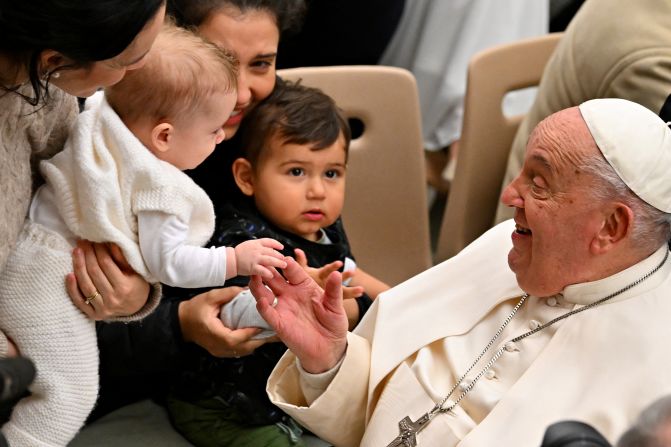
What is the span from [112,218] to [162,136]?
7.1 inches

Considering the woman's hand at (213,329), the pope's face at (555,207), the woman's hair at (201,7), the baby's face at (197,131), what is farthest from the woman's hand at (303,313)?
the woman's hair at (201,7)

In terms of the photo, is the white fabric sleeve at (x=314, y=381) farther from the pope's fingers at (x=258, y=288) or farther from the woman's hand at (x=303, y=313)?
the pope's fingers at (x=258, y=288)

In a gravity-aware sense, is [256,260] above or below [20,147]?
below

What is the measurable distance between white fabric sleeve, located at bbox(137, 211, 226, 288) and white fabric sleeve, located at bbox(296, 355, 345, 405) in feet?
0.94

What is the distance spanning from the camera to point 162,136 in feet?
6.31

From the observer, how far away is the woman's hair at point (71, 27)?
1.47m

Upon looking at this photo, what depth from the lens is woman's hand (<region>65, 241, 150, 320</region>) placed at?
191 centimetres

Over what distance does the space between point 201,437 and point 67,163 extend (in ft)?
2.56

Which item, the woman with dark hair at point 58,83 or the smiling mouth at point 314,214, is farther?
the smiling mouth at point 314,214

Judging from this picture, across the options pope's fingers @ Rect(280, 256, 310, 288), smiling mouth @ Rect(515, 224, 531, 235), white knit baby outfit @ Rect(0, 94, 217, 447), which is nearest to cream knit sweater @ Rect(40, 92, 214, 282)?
white knit baby outfit @ Rect(0, 94, 217, 447)

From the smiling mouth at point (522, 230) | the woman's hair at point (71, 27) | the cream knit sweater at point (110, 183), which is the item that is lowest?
the smiling mouth at point (522, 230)

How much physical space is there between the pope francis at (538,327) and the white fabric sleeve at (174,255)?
0.10 meters

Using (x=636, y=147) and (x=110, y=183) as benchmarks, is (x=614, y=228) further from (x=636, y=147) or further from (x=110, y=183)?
(x=110, y=183)

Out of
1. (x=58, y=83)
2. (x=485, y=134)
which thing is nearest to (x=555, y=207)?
(x=58, y=83)
